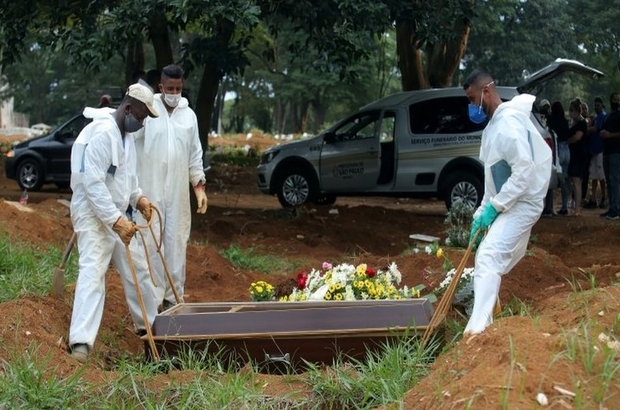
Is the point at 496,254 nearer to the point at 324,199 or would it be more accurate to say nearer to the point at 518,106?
the point at 518,106

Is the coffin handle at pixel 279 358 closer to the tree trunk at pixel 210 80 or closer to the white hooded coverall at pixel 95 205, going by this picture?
the white hooded coverall at pixel 95 205

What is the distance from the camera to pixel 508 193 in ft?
21.6

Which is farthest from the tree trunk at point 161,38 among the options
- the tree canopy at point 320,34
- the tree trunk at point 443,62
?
the tree trunk at point 443,62

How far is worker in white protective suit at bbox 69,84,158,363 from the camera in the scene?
6832 mm

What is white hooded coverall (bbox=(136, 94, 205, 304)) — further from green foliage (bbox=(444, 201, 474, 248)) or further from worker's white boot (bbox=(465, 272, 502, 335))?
green foliage (bbox=(444, 201, 474, 248))

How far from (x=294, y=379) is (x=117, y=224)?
5.61 ft

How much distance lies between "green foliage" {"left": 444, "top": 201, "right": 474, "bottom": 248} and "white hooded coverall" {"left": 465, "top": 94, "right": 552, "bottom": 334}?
3.81 m

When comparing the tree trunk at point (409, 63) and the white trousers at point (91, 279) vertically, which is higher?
the tree trunk at point (409, 63)

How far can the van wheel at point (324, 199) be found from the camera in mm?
17594

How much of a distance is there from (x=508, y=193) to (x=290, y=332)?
1648 mm

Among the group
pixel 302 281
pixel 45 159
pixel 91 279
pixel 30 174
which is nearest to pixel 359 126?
pixel 45 159

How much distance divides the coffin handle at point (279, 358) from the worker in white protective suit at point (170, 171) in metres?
1.97

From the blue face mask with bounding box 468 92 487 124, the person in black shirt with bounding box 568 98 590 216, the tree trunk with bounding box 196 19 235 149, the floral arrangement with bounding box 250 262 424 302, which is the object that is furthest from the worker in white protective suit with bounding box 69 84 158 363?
the person in black shirt with bounding box 568 98 590 216

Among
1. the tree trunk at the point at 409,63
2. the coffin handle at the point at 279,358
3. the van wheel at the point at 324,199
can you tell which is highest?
the tree trunk at the point at 409,63
